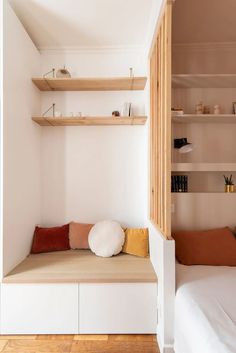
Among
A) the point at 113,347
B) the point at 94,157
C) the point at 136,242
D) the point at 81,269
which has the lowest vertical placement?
the point at 113,347

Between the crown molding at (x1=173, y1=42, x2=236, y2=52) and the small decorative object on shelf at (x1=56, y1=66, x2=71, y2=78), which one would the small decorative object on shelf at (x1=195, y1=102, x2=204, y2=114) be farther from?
the small decorative object on shelf at (x1=56, y1=66, x2=71, y2=78)

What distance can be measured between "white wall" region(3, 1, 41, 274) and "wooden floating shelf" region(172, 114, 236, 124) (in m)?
1.41

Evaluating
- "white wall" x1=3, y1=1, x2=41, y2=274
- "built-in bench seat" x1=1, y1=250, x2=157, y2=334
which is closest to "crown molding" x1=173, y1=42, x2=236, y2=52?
"white wall" x1=3, y1=1, x2=41, y2=274

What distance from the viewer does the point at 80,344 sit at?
6.72 feet

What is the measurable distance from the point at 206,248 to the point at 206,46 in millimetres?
1969

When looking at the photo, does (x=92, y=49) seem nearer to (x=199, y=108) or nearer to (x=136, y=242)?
(x=199, y=108)

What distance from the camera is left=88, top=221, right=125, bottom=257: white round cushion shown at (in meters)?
2.57

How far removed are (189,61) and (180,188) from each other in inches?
50.9

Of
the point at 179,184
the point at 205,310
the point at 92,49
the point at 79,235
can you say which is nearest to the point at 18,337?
the point at 79,235

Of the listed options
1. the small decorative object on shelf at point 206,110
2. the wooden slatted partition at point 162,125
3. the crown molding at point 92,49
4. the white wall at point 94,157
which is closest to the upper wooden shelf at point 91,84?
the white wall at point 94,157

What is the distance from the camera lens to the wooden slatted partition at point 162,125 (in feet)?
6.06

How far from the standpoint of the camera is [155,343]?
6.73ft

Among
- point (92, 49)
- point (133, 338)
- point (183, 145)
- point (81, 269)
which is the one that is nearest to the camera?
point (133, 338)

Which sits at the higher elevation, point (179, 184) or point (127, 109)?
point (127, 109)
